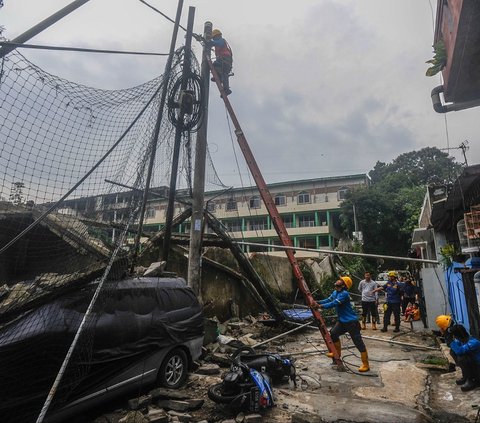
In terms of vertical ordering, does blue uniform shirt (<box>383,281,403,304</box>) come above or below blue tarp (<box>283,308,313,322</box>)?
above

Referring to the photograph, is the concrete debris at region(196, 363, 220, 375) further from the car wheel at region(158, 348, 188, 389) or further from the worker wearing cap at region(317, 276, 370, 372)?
the worker wearing cap at region(317, 276, 370, 372)

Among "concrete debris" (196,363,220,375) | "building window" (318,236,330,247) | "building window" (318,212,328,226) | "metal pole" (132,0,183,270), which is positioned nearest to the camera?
"metal pole" (132,0,183,270)

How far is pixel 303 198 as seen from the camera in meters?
40.8

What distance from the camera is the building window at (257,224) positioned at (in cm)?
4041

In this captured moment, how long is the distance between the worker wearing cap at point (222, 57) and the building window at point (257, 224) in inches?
1241

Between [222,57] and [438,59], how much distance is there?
5.08 meters

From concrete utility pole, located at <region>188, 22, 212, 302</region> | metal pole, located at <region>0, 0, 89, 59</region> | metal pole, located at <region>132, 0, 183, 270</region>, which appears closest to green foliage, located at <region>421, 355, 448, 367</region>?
concrete utility pole, located at <region>188, 22, 212, 302</region>

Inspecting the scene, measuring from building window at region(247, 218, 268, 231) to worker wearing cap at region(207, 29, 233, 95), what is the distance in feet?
103

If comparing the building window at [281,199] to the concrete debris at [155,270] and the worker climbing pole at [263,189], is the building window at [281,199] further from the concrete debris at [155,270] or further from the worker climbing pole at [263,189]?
the concrete debris at [155,270]

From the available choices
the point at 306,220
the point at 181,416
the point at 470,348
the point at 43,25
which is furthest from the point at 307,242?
the point at 43,25

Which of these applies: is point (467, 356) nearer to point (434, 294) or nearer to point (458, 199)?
point (458, 199)

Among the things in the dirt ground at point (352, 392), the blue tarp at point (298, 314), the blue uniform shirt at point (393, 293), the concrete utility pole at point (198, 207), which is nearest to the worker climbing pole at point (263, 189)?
the concrete utility pole at point (198, 207)

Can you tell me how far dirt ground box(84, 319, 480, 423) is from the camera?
4656 millimetres

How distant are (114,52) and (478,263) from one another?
23.6 ft
